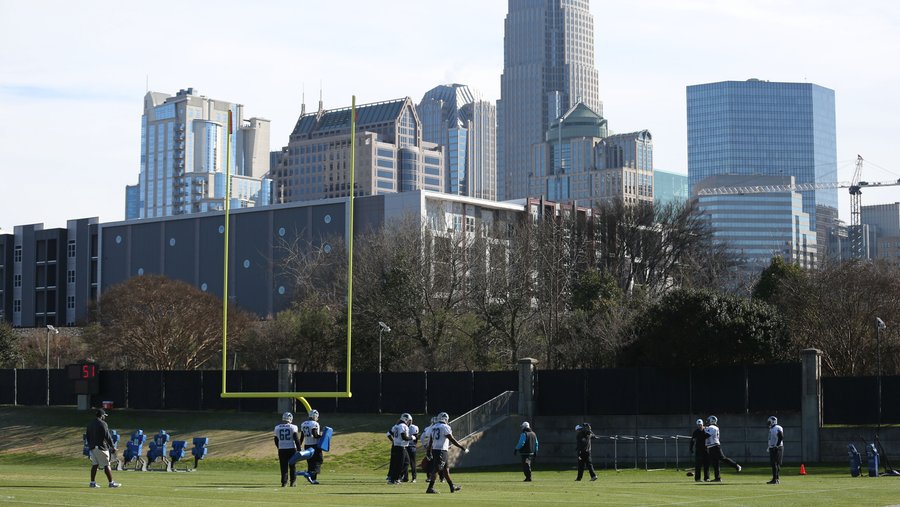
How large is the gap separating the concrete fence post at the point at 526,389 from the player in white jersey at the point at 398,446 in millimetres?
17091

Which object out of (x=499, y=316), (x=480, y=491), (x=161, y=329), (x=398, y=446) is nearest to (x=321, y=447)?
(x=398, y=446)

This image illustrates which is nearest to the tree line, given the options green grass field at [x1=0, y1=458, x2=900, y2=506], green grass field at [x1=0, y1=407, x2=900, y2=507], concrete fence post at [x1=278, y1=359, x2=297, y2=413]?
green grass field at [x1=0, y1=407, x2=900, y2=507]

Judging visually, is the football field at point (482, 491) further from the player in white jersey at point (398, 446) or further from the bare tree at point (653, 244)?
the bare tree at point (653, 244)

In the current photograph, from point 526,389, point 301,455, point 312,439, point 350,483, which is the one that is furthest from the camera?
point 526,389

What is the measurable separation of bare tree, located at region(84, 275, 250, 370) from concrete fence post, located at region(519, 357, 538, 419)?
2568cm

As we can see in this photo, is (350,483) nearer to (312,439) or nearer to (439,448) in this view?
(312,439)

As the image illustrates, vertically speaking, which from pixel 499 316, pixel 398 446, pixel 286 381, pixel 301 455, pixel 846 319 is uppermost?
pixel 499 316

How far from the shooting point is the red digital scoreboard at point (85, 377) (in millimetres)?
56406

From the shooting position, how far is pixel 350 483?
3000 centimetres

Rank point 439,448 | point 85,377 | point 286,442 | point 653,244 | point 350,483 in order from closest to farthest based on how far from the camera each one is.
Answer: point 439,448
point 286,442
point 350,483
point 85,377
point 653,244

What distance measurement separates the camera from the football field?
22.3m

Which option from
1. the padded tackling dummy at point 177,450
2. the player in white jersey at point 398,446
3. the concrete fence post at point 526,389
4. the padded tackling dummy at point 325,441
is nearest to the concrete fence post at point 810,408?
the concrete fence post at point 526,389

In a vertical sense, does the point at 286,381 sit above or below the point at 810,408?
above

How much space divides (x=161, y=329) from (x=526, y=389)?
26392mm
